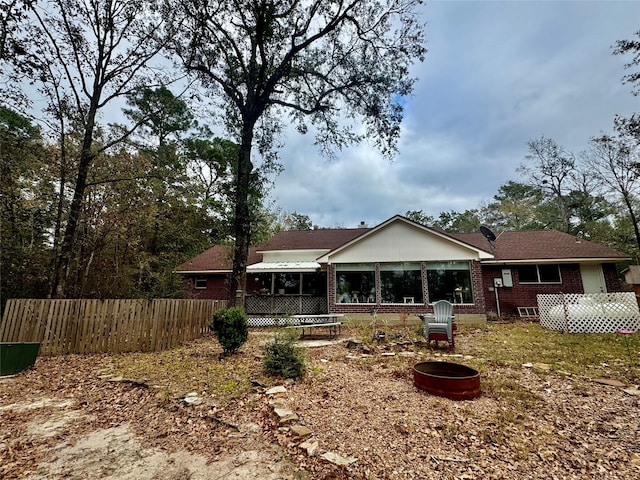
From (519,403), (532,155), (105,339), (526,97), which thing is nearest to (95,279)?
(105,339)

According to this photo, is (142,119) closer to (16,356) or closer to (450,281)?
(16,356)

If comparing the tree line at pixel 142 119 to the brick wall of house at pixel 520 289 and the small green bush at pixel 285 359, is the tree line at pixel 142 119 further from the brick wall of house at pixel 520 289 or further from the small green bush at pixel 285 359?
the brick wall of house at pixel 520 289

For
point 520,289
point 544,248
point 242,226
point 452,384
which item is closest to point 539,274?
point 520,289

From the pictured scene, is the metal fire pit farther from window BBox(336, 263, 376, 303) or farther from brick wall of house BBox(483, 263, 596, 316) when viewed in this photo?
brick wall of house BBox(483, 263, 596, 316)

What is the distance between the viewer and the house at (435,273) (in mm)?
14070

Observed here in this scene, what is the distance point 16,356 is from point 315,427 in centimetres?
721

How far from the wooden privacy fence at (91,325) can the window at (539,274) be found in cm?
1660

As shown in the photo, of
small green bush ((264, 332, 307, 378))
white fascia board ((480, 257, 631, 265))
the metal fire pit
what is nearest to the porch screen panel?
white fascia board ((480, 257, 631, 265))

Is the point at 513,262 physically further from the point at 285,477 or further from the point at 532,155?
the point at 532,155

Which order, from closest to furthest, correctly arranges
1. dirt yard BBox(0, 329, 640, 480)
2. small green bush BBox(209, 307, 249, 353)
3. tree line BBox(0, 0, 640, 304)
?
dirt yard BBox(0, 329, 640, 480) < small green bush BBox(209, 307, 249, 353) < tree line BBox(0, 0, 640, 304)

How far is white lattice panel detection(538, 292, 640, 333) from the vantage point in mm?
9805

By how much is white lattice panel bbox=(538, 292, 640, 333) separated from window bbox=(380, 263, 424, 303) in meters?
5.66

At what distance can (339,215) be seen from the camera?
1587 inches

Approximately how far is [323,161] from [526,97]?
38.1ft
